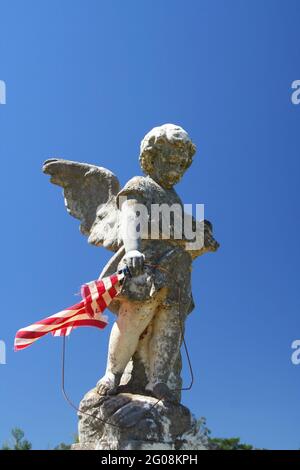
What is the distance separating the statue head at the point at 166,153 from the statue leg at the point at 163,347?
1471 millimetres

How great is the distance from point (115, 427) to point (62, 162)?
3272mm

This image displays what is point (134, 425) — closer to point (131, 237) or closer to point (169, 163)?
point (131, 237)

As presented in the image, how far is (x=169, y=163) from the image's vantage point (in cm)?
698

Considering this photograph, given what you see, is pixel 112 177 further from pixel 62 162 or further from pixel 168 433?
pixel 168 433

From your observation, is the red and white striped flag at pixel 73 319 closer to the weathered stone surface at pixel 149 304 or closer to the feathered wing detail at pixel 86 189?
the weathered stone surface at pixel 149 304

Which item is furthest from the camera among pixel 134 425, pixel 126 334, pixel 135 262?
pixel 126 334

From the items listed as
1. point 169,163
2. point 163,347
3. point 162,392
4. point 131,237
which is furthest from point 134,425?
point 169,163

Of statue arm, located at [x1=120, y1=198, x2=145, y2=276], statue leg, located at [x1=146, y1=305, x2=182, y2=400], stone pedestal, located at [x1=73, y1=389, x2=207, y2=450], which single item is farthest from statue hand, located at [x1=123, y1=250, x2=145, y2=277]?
stone pedestal, located at [x1=73, y1=389, x2=207, y2=450]

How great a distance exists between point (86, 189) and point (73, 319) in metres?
1.88

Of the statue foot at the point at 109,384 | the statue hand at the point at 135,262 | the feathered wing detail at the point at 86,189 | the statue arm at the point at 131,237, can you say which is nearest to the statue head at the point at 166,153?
the statue arm at the point at 131,237

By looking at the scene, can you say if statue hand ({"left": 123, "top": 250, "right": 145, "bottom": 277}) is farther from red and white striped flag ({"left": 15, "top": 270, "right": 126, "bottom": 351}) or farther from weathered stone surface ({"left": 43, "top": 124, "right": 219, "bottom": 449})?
red and white striped flag ({"left": 15, "top": 270, "right": 126, "bottom": 351})

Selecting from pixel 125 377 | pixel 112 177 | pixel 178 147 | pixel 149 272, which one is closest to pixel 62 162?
pixel 112 177

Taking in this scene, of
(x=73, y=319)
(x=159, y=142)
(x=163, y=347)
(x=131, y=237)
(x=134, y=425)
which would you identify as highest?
(x=159, y=142)

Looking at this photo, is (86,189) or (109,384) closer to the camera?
(109,384)
